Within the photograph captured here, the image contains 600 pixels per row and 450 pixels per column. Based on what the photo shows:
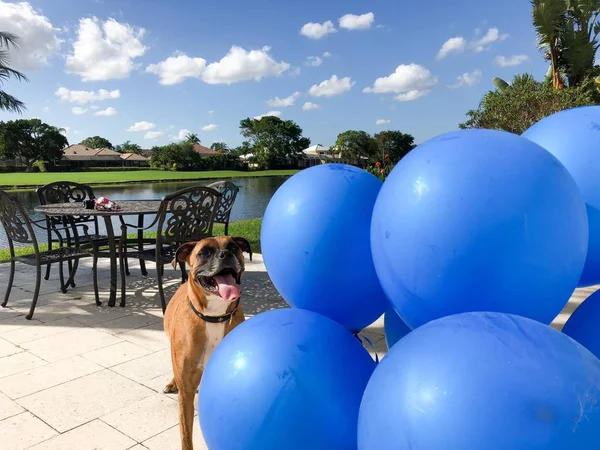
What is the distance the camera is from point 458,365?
4.18 ft

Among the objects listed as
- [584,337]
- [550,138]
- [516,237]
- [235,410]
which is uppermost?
[550,138]

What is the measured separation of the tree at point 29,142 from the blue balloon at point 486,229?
282ft

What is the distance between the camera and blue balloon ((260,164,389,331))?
7.31ft

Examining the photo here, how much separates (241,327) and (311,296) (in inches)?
18.9

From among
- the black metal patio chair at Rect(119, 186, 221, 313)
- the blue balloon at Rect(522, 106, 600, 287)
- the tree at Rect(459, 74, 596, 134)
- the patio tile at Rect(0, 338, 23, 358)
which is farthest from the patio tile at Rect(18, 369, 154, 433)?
the tree at Rect(459, 74, 596, 134)

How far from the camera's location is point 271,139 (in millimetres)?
90750

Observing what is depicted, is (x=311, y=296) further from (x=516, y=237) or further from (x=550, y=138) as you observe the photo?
(x=550, y=138)

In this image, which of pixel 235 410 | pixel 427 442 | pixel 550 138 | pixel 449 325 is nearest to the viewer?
pixel 427 442

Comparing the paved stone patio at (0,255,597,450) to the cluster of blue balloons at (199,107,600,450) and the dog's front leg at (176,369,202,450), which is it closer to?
the dog's front leg at (176,369,202,450)

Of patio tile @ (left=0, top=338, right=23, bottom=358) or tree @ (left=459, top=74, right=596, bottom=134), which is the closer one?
patio tile @ (left=0, top=338, right=23, bottom=358)

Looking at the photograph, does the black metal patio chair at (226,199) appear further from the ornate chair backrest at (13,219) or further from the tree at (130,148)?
the tree at (130,148)

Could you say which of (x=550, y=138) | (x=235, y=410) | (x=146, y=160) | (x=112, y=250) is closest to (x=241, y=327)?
(x=235, y=410)

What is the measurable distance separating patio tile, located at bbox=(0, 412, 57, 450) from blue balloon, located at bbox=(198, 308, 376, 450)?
1.44m

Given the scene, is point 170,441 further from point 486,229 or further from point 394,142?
point 394,142
